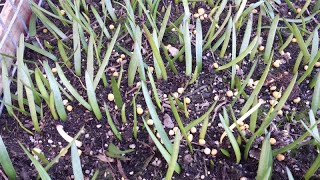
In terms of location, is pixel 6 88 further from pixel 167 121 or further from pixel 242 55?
pixel 242 55

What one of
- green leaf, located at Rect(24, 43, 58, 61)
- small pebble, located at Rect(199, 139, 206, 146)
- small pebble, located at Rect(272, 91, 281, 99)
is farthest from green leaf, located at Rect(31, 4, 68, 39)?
small pebble, located at Rect(272, 91, 281, 99)

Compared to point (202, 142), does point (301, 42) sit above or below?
above

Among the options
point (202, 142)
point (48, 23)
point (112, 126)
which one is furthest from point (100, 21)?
point (202, 142)

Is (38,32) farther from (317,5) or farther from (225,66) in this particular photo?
(317,5)

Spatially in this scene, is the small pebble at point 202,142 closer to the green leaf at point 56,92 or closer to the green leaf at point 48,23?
the green leaf at point 56,92

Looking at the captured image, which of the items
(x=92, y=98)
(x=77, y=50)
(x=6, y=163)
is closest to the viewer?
(x=6, y=163)

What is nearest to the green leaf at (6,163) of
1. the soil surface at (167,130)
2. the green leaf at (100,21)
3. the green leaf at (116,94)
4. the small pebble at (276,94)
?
the soil surface at (167,130)

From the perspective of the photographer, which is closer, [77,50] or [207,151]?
[207,151]

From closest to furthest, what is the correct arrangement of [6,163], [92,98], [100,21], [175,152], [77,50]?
[175,152]
[6,163]
[92,98]
[77,50]
[100,21]

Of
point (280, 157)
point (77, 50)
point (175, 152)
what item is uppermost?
point (77, 50)
